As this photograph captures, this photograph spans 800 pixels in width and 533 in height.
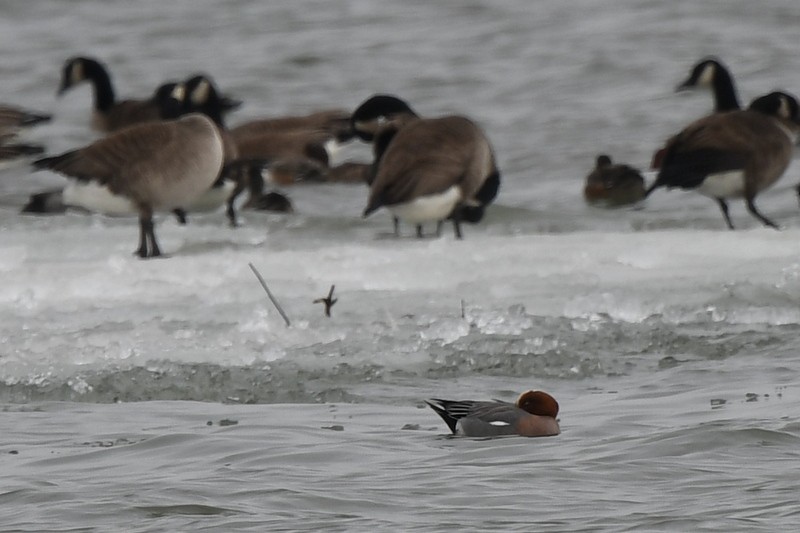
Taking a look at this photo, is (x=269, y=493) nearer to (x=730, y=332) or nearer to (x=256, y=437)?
(x=256, y=437)

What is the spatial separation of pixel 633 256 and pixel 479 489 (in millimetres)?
4001

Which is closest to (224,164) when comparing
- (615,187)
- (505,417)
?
(615,187)

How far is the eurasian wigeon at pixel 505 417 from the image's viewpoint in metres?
6.70

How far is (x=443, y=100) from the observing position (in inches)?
859

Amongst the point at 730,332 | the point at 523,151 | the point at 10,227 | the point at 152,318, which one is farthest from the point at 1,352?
the point at 523,151

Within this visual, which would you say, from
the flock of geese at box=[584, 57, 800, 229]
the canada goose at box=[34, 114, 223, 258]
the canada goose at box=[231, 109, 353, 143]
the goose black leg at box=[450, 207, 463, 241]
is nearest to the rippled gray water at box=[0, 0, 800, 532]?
the canada goose at box=[34, 114, 223, 258]

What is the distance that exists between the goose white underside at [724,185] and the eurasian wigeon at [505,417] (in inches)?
204

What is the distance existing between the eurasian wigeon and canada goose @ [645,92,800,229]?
16.4 ft

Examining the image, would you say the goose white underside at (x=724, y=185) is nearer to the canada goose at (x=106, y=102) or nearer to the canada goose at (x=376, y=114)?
the canada goose at (x=376, y=114)

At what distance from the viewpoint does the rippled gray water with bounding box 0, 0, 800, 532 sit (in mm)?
5816

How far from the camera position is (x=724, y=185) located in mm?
11820

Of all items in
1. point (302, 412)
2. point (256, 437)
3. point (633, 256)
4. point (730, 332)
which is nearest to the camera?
point (256, 437)

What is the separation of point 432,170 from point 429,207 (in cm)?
25

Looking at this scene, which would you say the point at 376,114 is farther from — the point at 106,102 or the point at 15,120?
the point at 106,102
